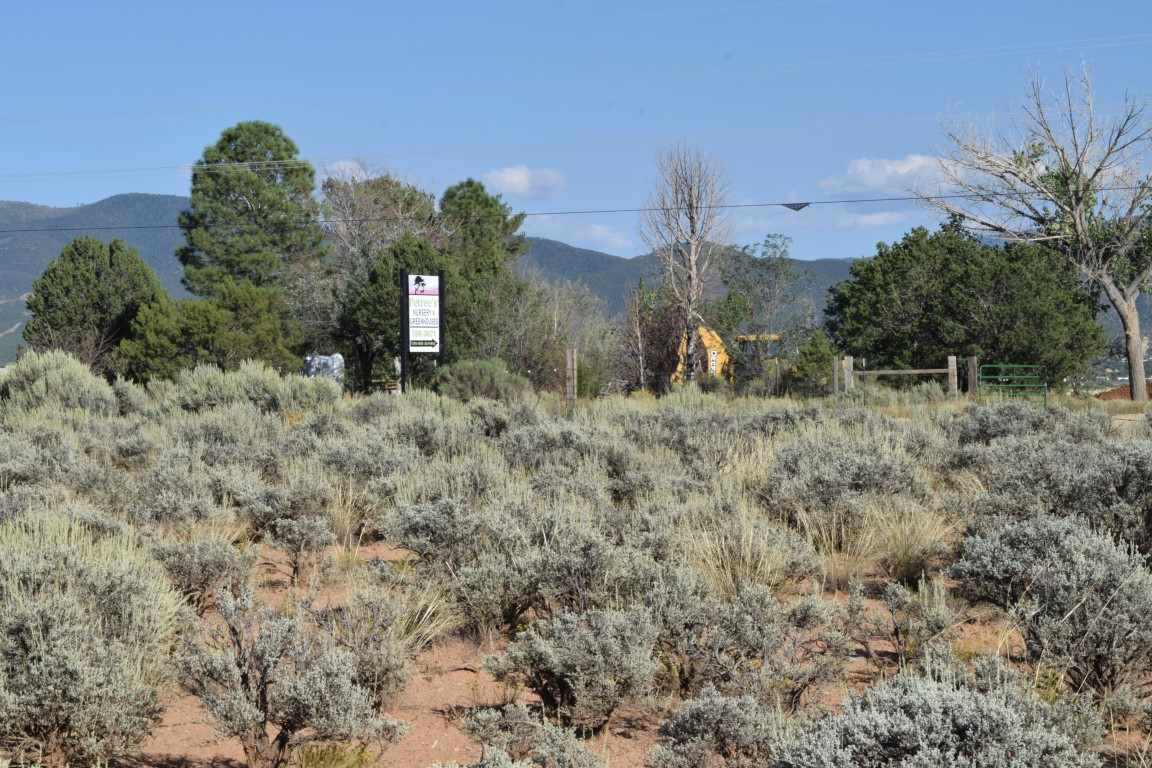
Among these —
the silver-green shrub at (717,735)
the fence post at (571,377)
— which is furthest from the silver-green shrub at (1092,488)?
the fence post at (571,377)

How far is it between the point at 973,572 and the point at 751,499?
323 centimetres

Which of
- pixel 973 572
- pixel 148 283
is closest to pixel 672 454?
pixel 973 572

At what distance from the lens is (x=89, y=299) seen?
32.7 metres

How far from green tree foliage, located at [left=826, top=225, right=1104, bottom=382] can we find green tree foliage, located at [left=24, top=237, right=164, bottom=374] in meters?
22.1

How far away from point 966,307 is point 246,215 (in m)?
35.2

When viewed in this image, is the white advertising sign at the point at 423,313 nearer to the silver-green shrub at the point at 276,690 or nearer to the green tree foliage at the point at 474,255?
the green tree foliage at the point at 474,255

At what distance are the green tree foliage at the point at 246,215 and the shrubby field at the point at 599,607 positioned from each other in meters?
43.2

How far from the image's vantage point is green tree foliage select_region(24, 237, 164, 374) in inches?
1254

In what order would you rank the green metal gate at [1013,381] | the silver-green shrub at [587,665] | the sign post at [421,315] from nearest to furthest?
the silver-green shrub at [587,665], the sign post at [421,315], the green metal gate at [1013,381]

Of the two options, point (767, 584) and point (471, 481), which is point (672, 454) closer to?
point (471, 481)

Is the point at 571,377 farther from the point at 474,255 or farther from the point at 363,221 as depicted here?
the point at 363,221

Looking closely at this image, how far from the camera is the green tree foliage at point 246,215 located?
52.8 m

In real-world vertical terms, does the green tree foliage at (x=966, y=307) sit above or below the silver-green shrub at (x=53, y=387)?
above

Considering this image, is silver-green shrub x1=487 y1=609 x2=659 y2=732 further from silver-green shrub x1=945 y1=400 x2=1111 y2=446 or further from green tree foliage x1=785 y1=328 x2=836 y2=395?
green tree foliage x1=785 y1=328 x2=836 y2=395
